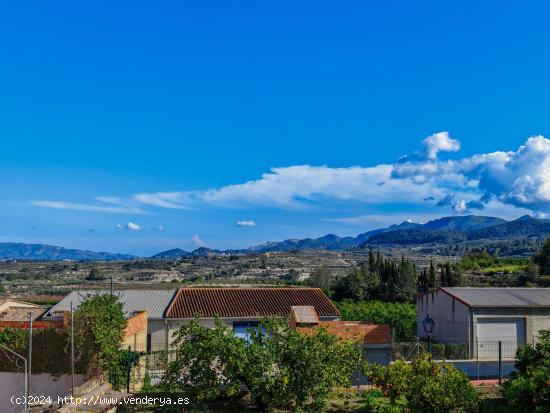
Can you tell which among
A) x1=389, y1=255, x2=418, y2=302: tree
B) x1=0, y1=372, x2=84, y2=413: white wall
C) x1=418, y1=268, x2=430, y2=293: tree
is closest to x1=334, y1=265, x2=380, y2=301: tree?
x1=389, y1=255, x2=418, y2=302: tree

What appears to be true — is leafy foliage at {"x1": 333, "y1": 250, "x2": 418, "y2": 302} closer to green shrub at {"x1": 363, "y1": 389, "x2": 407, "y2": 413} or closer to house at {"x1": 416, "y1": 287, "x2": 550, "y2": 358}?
house at {"x1": 416, "y1": 287, "x2": 550, "y2": 358}

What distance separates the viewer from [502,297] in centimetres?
2953

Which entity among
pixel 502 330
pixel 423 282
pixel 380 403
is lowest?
pixel 502 330

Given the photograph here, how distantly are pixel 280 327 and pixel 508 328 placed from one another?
19.0 meters

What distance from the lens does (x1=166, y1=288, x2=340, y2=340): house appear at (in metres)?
31.9

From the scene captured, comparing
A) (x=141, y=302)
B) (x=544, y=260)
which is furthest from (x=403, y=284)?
(x=141, y=302)

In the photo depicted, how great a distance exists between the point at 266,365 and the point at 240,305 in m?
22.1

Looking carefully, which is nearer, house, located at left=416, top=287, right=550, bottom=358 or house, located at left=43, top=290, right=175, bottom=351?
house, located at left=416, top=287, right=550, bottom=358

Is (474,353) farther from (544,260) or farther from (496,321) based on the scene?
(544,260)

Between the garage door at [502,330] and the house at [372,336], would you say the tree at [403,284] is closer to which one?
the garage door at [502,330]

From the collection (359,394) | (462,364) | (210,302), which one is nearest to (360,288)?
(210,302)

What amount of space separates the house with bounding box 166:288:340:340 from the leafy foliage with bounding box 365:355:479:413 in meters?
17.5

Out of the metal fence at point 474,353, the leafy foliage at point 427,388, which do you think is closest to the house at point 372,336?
the metal fence at point 474,353

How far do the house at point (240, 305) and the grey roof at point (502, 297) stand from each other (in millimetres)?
7968
